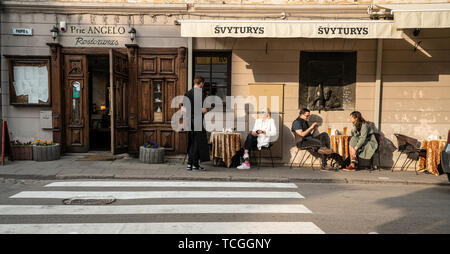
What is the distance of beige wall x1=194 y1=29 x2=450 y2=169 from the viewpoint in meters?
8.97

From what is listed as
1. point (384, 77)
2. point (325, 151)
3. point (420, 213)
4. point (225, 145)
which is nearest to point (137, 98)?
point (225, 145)

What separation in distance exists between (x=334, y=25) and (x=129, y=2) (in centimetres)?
586

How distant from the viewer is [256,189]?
6.20 m

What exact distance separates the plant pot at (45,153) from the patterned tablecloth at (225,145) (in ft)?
14.7

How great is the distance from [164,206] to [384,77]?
7.57 m

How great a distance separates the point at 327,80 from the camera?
927 cm

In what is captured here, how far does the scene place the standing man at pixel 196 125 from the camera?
7.74 m

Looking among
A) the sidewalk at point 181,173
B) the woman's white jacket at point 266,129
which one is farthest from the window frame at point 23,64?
the woman's white jacket at point 266,129

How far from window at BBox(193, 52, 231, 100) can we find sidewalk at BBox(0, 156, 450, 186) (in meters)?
2.37

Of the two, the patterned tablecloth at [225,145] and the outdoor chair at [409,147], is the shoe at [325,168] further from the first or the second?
the patterned tablecloth at [225,145]

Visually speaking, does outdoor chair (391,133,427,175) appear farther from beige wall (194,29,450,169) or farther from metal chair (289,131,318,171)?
metal chair (289,131,318,171)

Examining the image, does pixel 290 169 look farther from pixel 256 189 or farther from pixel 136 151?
pixel 136 151

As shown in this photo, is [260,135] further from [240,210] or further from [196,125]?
[240,210]
